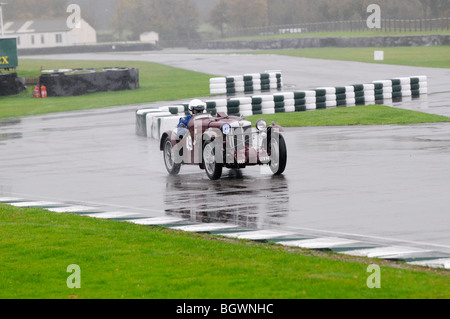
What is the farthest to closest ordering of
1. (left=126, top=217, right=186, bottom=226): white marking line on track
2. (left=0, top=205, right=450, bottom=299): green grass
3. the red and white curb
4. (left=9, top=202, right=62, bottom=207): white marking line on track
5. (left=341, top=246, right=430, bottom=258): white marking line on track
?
1. (left=9, top=202, right=62, bottom=207): white marking line on track
2. (left=126, top=217, right=186, bottom=226): white marking line on track
3. (left=341, top=246, right=430, bottom=258): white marking line on track
4. the red and white curb
5. (left=0, top=205, right=450, bottom=299): green grass

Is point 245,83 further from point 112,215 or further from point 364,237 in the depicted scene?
point 364,237

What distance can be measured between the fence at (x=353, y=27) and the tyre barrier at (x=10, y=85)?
Result: 139 ft

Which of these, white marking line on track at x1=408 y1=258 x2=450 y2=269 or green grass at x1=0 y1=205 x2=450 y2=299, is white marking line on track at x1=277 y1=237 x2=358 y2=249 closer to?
green grass at x1=0 y1=205 x2=450 y2=299

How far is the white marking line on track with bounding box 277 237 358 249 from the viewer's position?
994cm

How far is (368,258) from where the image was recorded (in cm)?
928

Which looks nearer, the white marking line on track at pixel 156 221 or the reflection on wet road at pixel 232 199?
the white marking line on track at pixel 156 221

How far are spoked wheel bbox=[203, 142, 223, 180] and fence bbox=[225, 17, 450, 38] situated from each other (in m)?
62.3

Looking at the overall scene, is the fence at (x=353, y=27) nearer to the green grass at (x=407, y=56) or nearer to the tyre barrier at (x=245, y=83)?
the green grass at (x=407, y=56)

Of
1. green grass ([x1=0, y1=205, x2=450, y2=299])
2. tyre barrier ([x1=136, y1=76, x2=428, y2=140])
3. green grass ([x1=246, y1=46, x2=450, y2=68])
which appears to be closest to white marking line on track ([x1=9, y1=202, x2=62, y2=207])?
green grass ([x1=0, y1=205, x2=450, y2=299])

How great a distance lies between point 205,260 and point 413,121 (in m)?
15.9

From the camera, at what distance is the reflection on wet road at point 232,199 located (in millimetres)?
11992

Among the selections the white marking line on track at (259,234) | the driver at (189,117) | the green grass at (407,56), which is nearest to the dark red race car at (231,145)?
the driver at (189,117)

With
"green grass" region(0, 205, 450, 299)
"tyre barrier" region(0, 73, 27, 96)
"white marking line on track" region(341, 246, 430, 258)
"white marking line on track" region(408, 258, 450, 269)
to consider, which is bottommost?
"white marking line on track" region(341, 246, 430, 258)
